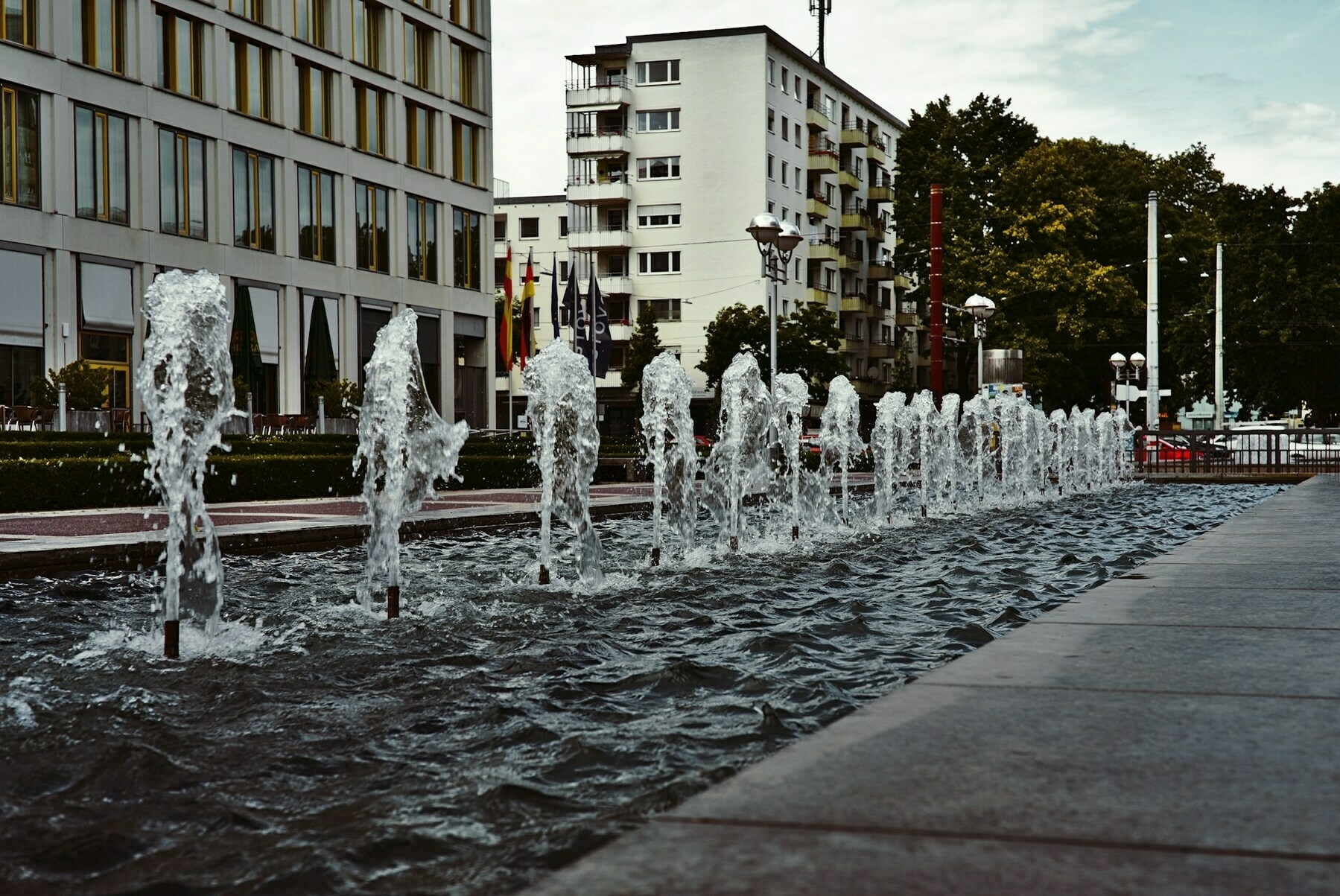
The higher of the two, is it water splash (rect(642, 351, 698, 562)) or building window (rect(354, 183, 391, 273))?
building window (rect(354, 183, 391, 273))

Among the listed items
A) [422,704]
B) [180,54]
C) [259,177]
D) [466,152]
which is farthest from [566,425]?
[466,152]

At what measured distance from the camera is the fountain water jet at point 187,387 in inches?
320

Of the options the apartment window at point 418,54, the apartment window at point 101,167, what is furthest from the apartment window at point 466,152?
the apartment window at point 101,167

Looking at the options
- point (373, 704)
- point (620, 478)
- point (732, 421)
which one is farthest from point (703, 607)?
point (620, 478)

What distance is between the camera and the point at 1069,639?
525 cm

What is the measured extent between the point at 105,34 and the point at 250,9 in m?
6.09

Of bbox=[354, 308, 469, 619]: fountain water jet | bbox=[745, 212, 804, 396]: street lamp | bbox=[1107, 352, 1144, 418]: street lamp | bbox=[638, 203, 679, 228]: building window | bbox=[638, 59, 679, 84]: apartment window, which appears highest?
bbox=[638, 59, 679, 84]: apartment window

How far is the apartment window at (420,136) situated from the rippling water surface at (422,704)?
35.6 meters

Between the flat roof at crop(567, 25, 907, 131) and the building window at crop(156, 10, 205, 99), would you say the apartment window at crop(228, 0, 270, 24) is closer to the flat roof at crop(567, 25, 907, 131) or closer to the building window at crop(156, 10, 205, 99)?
the building window at crop(156, 10, 205, 99)

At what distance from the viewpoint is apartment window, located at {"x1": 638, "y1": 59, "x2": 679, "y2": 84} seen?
219 feet

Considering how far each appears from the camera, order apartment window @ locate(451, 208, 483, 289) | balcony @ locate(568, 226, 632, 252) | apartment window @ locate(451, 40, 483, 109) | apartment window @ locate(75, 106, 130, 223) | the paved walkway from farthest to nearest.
→ balcony @ locate(568, 226, 632, 252)
apartment window @ locate(451, 40, 483, 109)
apartment window @ locate(451, 208, 483, 289)
apartment window @ locate(75, 106, 130, 223)
the paved walkway

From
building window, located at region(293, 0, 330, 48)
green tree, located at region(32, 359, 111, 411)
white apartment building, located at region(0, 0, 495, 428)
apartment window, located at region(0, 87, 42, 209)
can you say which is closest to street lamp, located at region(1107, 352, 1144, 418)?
white apartment building, located at region(0, 0, 495, 428)

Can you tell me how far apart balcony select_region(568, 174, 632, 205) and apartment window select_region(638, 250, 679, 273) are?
9.07ft

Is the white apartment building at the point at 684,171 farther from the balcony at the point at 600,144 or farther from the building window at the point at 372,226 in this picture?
the building window at the point at 372,226
